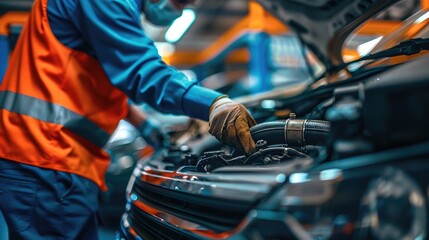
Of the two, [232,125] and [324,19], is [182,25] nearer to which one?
[324,19]

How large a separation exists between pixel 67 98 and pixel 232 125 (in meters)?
0.70

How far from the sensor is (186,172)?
1.34 metres

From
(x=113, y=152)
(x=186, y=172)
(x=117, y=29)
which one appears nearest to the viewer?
(x=186, y=172)

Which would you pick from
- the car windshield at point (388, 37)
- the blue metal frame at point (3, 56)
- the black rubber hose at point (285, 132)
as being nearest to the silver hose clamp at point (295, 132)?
the black rubber hose at point (285, 132)

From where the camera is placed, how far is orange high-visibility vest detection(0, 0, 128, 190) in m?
1.66

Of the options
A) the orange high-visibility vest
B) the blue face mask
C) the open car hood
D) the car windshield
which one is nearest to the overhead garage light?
the open car hood

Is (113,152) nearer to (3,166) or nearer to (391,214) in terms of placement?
(3,166)

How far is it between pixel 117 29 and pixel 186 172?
1.93 ft

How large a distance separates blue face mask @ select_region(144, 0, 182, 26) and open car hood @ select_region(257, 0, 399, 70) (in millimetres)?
939

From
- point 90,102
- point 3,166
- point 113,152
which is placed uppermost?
point 90,102

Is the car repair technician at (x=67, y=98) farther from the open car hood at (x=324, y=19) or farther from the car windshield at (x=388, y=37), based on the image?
the open car hood at (x=324, y=19)

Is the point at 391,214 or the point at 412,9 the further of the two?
the point at 412,9

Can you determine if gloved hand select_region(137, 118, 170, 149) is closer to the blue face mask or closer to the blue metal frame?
the blue face mask

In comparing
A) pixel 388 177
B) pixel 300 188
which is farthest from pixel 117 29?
pixel 388 177
